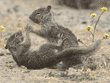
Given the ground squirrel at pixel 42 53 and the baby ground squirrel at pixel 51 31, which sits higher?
the baby ground squirrel at pixel 51 31

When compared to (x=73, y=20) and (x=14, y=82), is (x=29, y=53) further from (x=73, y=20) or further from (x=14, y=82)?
(x=73, y=20)

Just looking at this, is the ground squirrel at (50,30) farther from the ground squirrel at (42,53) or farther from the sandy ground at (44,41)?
the sandy ground at (44,41)

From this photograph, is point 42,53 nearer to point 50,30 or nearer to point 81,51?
point 50,30

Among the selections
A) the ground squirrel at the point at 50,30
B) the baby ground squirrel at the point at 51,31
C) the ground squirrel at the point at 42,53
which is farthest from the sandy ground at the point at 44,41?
the ground squirrel at the point at 50,30

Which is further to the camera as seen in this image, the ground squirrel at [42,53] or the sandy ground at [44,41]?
the ground squirrel at [42,53]

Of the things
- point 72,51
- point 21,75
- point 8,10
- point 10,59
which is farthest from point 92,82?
point 8,10

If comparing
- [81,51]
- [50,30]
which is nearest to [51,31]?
[50,30]
